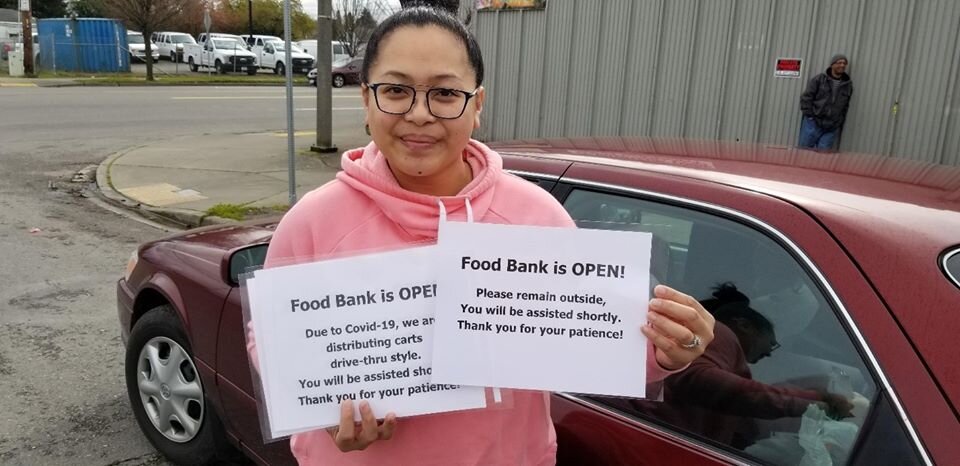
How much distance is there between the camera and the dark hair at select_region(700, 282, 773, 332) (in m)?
1.80

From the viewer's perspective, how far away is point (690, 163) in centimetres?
220

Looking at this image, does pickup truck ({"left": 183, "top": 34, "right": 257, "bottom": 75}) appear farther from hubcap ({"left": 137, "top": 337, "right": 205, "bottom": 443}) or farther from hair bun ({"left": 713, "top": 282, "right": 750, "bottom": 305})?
hair bun ({"left": 713, "top": 282, "right": 750, "bottom": 305})

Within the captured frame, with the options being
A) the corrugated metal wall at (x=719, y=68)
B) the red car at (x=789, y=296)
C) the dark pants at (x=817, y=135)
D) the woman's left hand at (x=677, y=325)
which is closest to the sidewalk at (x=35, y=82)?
the corrugated metal wall at (x=719, y=68)

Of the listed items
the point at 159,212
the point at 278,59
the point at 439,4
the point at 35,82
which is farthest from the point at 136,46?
the point at 439,4

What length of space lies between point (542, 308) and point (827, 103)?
27.6 feet

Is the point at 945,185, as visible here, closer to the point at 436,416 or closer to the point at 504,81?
the point at 436,416

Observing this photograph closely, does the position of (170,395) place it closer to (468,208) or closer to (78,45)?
(468,208)

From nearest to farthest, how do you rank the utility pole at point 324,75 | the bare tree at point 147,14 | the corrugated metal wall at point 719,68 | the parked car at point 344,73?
1. the corrugated metal wall at point 719,68
2. the utility pole at point 324,75
3. the bare tree at point 147,14
4. the parked car at point 344,73

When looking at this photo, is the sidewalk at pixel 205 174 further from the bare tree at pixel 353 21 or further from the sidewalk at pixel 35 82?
the bare tree at pixel 353 21

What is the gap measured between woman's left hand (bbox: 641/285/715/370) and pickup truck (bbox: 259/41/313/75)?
3789cm

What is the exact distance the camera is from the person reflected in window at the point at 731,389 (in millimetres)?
1683

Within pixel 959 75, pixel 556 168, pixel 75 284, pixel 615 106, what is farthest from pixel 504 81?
pixel 556 168

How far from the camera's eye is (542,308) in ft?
4.50

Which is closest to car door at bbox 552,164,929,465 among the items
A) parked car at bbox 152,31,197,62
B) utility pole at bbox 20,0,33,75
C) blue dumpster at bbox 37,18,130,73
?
utility pole at bbox 20,0,33,75
